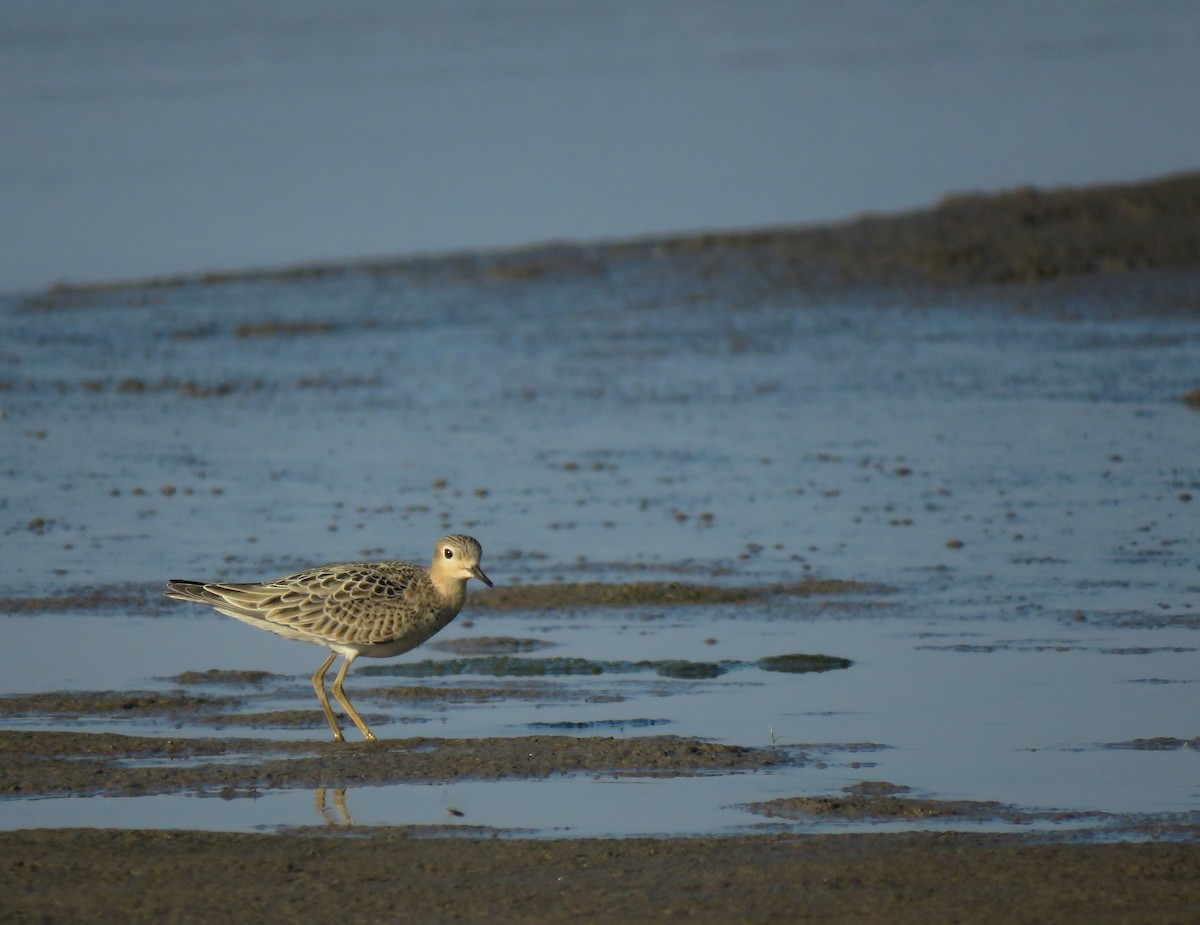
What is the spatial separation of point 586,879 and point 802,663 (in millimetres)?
3385

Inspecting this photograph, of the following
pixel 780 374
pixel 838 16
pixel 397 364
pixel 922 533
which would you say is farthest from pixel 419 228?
pixel 838 16

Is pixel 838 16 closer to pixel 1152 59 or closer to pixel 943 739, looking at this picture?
pixel 1152 59

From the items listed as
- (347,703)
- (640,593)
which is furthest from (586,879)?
(640,593)

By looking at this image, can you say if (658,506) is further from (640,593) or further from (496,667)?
(496,667)

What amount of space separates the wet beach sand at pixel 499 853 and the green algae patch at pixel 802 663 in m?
0.37

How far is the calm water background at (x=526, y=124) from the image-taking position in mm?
28297

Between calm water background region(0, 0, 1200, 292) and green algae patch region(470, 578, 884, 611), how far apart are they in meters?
14.4

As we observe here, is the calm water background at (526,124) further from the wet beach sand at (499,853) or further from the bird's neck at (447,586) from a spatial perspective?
the wet beach sand at (499,853)

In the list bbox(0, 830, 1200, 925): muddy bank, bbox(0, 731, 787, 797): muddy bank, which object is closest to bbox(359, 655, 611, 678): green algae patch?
bbox(0, 731, 787, 797): muddy bank

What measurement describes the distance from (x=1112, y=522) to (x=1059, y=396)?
408 centimetres

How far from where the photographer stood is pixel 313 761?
892cm

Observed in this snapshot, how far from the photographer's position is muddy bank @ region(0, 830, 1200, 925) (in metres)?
6.96

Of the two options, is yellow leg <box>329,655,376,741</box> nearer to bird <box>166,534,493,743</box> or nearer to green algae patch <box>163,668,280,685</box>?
bird <box>166,534,493,743</box>

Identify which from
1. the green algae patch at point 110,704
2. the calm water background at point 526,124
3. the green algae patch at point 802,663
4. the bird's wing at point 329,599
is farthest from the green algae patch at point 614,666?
the calm water background at point 526,124
